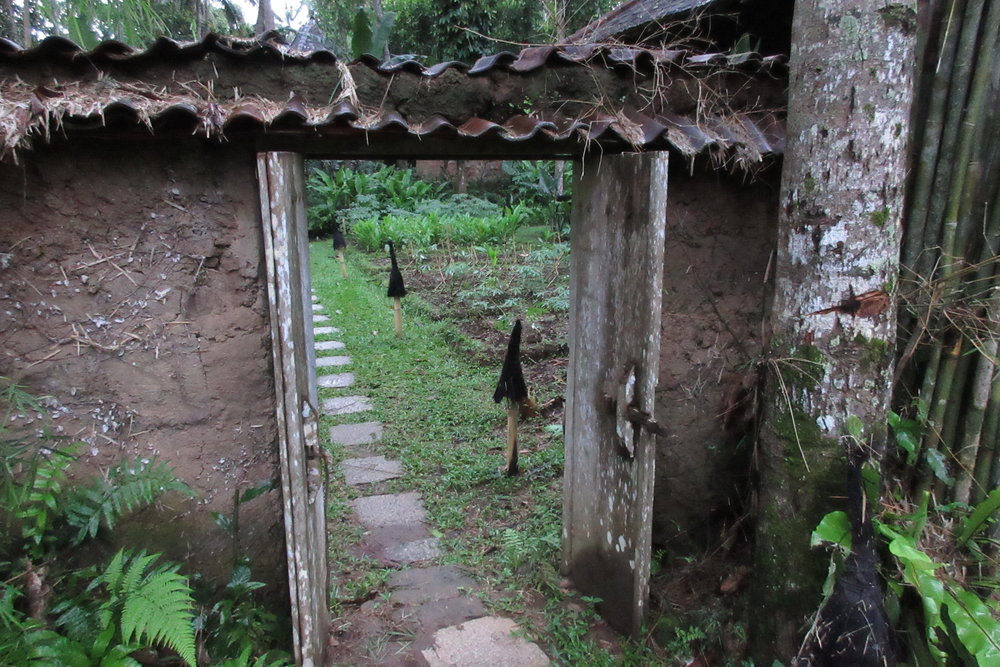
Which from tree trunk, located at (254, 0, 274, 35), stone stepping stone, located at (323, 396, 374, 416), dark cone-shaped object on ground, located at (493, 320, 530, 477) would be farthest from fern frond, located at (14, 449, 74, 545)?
tree trunk, located at (254, 0, 274, 35)

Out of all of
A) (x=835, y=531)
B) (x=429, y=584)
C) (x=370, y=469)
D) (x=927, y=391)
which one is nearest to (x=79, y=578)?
(x=429, y=584)

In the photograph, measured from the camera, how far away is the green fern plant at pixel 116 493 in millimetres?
2447

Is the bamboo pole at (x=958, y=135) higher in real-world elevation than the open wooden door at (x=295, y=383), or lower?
higher

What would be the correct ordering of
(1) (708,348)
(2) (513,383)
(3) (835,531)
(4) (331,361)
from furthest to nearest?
(4) (331,361), (2) (513,383), (1) (708,348), (3) (835,531)

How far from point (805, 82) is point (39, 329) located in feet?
10.2

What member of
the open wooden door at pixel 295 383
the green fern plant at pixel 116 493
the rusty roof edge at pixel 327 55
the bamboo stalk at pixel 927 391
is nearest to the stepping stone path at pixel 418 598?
the open wooden door at pixel 295 383

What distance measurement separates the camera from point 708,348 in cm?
340

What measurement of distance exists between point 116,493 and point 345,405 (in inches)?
143

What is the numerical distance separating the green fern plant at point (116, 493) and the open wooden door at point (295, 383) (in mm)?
497

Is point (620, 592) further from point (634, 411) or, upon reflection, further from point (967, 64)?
point (967, 64)

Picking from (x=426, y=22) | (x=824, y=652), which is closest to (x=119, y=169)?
(x=824, y=652)

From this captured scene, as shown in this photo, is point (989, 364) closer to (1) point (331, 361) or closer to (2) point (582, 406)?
(2) point (582, 406)

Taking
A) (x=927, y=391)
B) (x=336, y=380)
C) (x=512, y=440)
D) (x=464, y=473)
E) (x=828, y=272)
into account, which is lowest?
(x=464, y=473)

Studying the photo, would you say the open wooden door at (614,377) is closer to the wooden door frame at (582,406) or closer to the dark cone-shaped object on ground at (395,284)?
the wooden door frame at (582,406)
